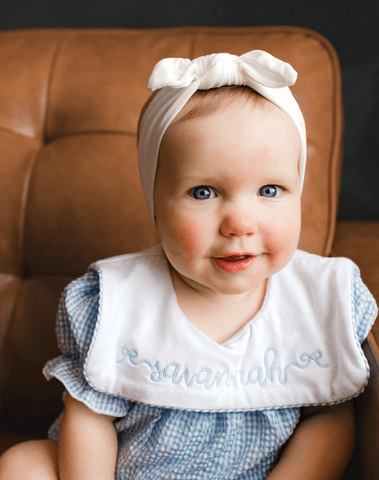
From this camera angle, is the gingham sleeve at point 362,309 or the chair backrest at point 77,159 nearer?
the gingham sleeve at point 362,309

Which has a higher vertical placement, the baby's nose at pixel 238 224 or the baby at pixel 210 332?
the baby's nose at pixel 238 224

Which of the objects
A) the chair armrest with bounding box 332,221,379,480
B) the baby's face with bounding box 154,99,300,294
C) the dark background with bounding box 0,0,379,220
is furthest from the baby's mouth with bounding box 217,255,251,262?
the dark background with bounding box 0,0,379,220

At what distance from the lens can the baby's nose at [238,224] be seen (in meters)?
0.59

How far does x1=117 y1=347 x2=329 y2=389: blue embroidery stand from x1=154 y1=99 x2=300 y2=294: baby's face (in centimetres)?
15

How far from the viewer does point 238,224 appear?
23.2 inches

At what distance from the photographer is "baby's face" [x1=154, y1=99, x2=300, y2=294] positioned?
0.59 metres

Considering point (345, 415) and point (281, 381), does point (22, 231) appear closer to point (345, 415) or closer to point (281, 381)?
point (281, 381)

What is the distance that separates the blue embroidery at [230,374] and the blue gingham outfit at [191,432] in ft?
0.19

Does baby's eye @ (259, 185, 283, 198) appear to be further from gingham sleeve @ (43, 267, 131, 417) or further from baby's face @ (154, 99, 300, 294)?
gingham sleeve @ (43, 267, 131, 417)

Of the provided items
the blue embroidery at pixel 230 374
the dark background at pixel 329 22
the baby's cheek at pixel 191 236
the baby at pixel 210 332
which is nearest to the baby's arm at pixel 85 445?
the baby at pixel 210 332

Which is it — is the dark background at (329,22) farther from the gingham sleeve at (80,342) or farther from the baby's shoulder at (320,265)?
the gingham sleeve at (80,342)

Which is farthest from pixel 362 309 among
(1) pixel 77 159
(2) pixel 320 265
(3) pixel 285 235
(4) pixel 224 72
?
(1) pixel 77 159

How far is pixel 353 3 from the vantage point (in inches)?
47.2

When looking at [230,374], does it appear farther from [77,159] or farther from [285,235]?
[77,159]
